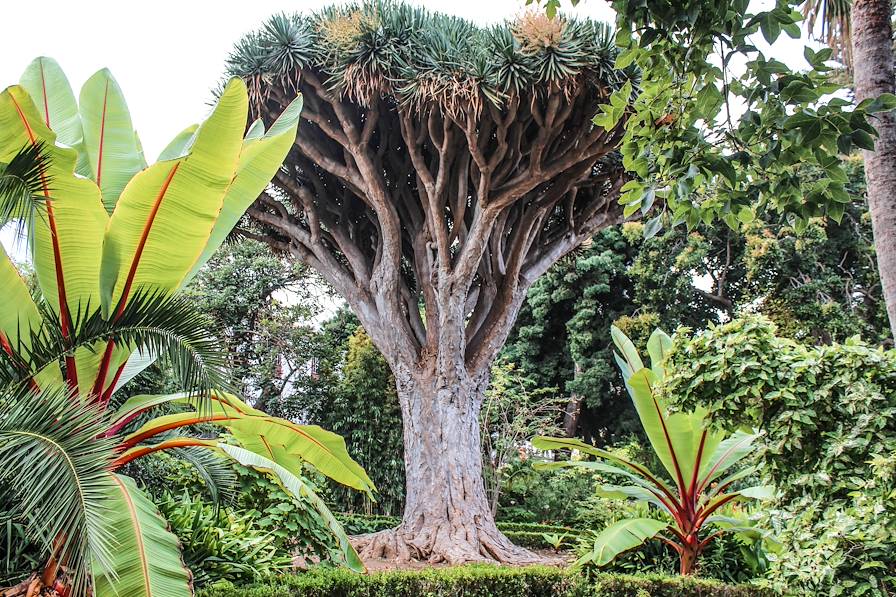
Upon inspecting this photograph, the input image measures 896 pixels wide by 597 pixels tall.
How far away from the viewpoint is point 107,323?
326 centimetres

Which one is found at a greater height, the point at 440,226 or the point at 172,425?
the point at 440,226

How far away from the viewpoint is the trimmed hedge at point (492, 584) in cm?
489

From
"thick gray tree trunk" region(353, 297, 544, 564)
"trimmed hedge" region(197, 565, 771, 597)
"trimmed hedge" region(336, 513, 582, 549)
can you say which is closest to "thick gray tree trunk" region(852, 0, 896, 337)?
"trimmed hedge" region(197, 565, 771, 597)

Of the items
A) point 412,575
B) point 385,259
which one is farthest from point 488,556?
point 385,259

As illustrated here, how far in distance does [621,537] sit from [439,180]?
4.85 m

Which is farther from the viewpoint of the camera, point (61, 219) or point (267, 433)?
point (267, 433)

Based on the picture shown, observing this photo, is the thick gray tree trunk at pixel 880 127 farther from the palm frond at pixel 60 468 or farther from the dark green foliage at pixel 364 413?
the dark green foliage at pixel 364 413

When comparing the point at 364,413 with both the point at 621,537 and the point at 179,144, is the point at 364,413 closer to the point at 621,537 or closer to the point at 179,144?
the point at 621,537

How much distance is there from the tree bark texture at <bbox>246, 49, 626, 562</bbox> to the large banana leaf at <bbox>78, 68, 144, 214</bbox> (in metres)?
3.60

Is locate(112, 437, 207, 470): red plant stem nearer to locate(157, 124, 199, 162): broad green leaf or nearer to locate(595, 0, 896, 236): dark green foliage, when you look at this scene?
locate(157, 124, 199, 162): broad green leaf

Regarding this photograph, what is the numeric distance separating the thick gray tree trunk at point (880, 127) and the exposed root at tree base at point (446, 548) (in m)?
5.38

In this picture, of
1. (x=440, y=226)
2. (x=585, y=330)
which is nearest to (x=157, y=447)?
(x=440, y=226)

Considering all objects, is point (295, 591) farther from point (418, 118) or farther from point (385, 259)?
point (418, 118)

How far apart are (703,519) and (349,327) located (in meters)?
9.70
